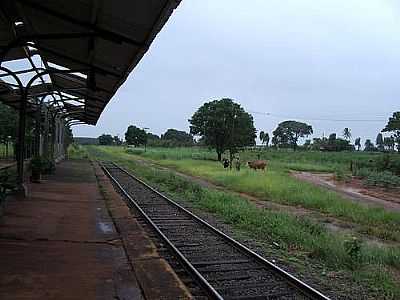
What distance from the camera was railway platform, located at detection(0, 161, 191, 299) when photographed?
6047mm

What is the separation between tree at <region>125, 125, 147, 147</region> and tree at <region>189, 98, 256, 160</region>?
6563 cm

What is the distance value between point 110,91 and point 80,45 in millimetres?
5006

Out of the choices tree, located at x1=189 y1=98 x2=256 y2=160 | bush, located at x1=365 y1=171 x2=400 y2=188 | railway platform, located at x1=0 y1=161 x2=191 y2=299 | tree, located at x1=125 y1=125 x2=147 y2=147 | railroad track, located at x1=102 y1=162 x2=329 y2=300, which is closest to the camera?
railway platform, located at x1=0 y1=161 x2=191 y2=299

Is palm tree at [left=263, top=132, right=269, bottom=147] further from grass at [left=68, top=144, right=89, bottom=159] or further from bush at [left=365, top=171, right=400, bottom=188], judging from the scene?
bush at [left=365, top=171, right=400, bottom=188]

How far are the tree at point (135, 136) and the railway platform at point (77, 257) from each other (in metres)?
113

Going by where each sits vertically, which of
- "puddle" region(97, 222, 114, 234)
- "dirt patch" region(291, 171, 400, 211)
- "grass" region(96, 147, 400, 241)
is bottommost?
"dirt patch" region(291, 171, 400, 211)

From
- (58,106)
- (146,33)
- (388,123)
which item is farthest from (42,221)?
(388,123)

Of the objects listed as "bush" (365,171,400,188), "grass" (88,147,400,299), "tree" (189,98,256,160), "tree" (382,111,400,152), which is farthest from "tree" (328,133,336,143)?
"grass" (88,147,400,299)

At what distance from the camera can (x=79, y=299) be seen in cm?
558

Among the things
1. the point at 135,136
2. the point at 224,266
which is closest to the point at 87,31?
the point at 224,266

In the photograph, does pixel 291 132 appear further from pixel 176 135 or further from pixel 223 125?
pixel 223 125

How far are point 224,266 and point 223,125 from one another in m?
48.3

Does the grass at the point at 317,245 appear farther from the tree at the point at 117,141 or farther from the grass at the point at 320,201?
the tree at the point at 117,141

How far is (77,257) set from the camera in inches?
302
